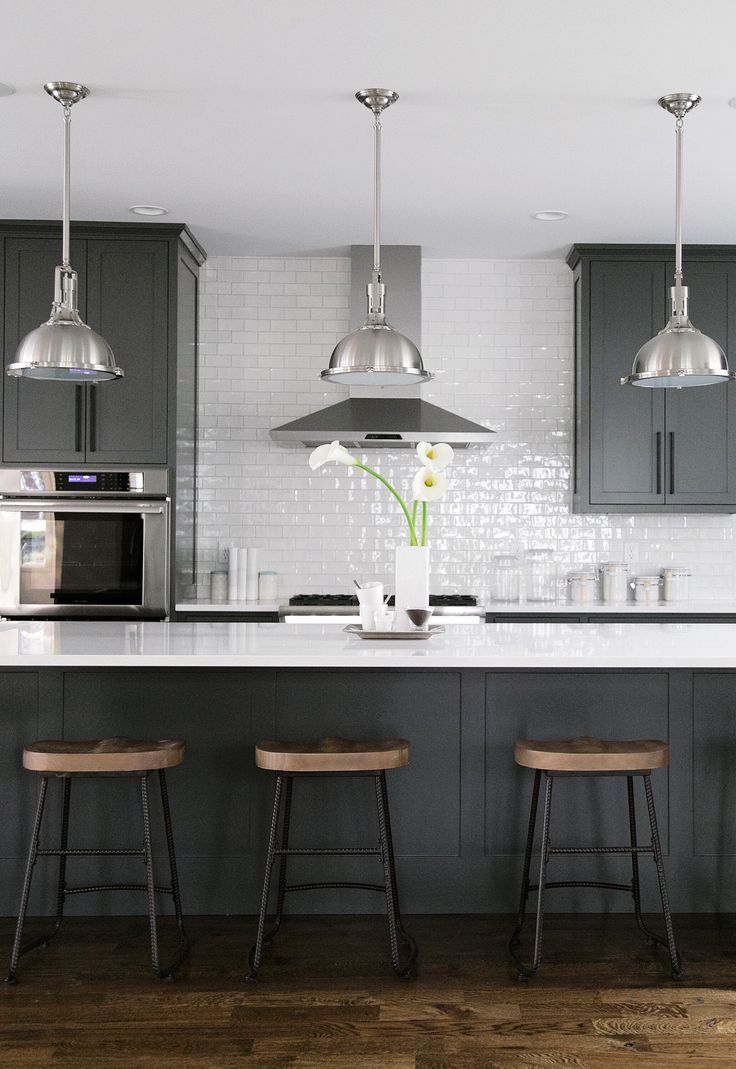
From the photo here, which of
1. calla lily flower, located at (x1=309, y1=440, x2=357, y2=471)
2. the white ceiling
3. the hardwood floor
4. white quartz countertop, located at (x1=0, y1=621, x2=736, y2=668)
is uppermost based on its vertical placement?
the white ceiling

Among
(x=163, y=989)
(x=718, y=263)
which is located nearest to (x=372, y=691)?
(x=163, y=989)

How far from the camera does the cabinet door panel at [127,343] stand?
5039 millimetres

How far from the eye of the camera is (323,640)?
334cm

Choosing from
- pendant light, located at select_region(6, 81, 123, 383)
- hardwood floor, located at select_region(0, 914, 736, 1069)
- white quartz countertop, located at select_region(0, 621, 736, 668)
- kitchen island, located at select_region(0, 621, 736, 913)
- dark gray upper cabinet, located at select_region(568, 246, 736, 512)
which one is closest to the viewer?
hardwood floor, located at select_region(0, 914, 736, 1069)

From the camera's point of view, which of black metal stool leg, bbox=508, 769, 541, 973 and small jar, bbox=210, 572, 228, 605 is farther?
small jar, bbox=210, 572, 228, 605

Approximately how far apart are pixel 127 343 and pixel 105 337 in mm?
110

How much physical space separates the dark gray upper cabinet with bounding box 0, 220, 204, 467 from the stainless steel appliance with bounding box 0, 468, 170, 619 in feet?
0.71

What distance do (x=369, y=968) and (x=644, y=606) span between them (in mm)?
2787

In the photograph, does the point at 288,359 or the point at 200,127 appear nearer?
the point at 200,127

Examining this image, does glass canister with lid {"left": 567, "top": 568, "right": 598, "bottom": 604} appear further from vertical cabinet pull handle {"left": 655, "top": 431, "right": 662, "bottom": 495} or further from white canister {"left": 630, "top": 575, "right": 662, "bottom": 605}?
vertical cabinet pull handle {"left": 655, "top": 431, "right": 662, "bottom": 495}

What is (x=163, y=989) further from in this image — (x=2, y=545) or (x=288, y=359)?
(x=288, y=359)

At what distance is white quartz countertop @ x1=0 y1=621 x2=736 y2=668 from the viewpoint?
2.88 m

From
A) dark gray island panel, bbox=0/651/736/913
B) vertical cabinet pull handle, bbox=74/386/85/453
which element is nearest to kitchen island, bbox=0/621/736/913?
dark gray island panel, bbox=0/651/736/913

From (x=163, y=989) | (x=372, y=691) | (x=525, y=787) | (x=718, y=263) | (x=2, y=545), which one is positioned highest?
(x=718, y=263)
